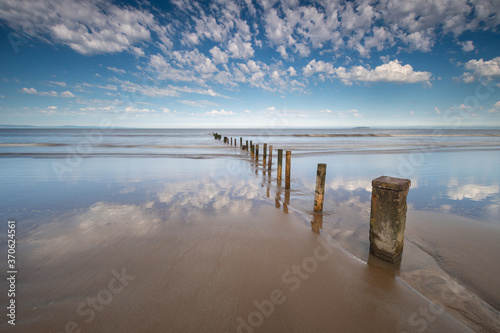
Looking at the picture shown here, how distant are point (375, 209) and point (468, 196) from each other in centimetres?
633

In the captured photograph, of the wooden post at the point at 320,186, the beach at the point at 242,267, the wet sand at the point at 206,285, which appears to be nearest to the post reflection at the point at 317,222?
the beach at the point at 242,267

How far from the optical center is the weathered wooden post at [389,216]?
3.24 metres

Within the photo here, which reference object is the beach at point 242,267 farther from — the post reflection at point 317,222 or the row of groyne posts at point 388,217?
the row of groyne posts at point 388,217

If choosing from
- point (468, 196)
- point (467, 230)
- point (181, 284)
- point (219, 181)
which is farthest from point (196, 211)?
point (468, 196)

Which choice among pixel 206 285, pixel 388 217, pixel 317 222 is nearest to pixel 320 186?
pixel 317 222

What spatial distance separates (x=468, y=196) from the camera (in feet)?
23.0

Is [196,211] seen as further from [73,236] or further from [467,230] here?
[467,230]

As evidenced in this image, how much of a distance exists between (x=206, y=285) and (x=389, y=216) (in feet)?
9.72

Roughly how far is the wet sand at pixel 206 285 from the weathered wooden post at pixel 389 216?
1.24ft

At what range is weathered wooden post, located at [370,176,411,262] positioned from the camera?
324cm

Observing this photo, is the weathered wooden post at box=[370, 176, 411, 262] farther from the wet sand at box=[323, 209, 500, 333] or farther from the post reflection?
the post reflection

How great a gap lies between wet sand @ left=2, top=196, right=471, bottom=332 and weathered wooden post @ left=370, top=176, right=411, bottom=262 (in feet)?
1.24

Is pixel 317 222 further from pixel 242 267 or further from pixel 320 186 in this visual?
pixel 242 267

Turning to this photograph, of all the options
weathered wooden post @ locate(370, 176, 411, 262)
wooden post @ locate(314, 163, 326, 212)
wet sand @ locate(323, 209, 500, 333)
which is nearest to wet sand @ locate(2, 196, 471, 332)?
wet sand @ locate(323, 209, 500, 333)
